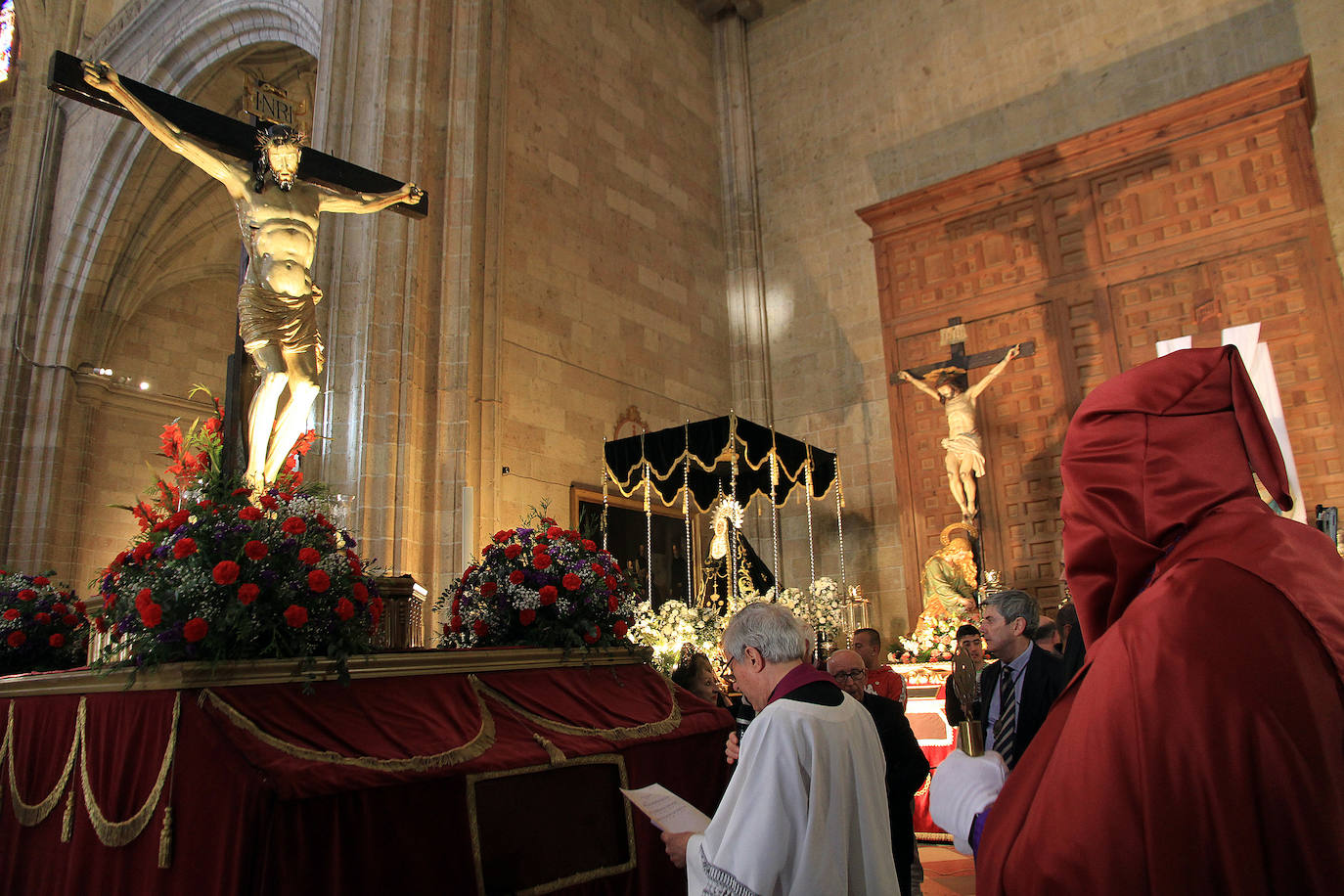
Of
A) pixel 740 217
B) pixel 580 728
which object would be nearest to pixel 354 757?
pixel 580 728

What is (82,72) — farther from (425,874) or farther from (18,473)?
(18,473)

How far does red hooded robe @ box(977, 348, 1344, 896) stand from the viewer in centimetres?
104

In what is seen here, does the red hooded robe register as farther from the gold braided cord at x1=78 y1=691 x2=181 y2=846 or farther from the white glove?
the gold braided cord at x1=78 y1=691 x2=181 y2=846

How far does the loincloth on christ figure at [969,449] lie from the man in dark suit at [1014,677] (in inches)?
285

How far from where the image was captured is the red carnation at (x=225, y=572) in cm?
292

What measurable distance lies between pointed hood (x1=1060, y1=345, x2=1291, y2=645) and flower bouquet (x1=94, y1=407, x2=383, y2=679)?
99.8 inches

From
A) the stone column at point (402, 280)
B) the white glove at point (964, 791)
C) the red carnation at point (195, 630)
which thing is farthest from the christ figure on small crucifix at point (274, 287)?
the white glove at point (964, 791)

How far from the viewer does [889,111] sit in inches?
514

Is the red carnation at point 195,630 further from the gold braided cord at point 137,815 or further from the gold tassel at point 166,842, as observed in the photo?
the gold tassel at point 166,842

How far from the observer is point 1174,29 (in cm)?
1099

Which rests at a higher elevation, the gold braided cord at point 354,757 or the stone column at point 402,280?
the stone column at point 402,280

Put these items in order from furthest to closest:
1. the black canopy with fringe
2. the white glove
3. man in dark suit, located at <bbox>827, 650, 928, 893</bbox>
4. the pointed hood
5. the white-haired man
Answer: the black canopy with fringe < man in dark suit, located at <bbox>827, 650, 928, 893</bbox> < the white-haired man < the white glove < the pointed hood

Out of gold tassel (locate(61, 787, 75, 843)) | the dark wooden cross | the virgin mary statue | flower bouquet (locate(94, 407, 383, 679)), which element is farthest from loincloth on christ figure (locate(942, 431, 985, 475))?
gold tassel (locate(61, 787, 75, 843))

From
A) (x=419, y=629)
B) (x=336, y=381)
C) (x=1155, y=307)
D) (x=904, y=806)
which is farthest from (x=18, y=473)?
(x=1155, y=307)
